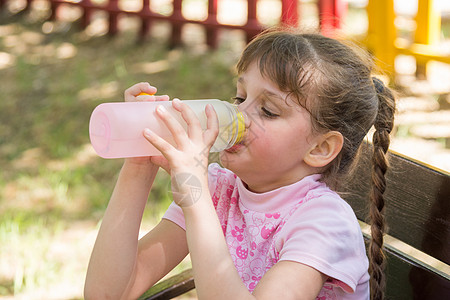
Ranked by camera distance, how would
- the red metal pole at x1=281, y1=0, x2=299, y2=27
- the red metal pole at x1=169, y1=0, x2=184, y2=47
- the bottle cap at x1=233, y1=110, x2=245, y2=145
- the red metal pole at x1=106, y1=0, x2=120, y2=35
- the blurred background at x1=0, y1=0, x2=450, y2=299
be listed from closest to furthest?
the bottle cap at x1=233, y1=110, x2=245, y2=145 → the blurred background at x1=0, y1=0, x2=450, y2=299 → the red metal pole at x1=281, y1=0, x2=299, y2=27 → the red metal pole at x1=169, y1=0, x2=184, y2=47 → the red metal pole at x1=106, y1=0, x2=120, y2=35

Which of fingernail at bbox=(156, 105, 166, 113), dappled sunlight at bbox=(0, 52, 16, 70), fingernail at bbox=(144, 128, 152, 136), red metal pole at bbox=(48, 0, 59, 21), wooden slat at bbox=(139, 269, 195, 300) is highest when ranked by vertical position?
fingernail at bbox=(156, 105, 166, 113)

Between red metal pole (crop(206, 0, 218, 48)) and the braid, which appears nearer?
the braid

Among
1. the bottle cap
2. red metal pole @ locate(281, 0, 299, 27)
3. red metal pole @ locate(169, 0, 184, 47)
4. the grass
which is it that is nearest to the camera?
the bottle cap

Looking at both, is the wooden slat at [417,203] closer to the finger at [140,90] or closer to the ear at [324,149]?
the ear at [324,149]

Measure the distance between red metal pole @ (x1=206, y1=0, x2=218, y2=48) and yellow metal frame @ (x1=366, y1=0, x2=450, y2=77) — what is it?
1371 millimetres

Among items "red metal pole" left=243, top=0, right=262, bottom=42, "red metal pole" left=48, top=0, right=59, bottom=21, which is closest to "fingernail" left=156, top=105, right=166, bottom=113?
"red metal pole" left=243, top=0, right=262, bottom=42

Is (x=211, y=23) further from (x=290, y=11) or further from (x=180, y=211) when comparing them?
(x=180, y=211)

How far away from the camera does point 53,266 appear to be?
284cm

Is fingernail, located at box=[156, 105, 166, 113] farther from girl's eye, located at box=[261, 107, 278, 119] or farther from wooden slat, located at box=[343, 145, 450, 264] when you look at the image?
wooden slat, located at box=[343, 145, 450, 264]

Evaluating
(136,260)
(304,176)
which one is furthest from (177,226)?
(304,176)

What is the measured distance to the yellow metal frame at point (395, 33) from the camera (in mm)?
4227

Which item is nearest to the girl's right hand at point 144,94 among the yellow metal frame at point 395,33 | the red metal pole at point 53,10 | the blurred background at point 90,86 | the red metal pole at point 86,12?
the blurred background at point 90,86

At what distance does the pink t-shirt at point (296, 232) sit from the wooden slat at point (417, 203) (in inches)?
9.1

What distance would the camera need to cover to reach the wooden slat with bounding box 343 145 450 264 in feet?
5.15
